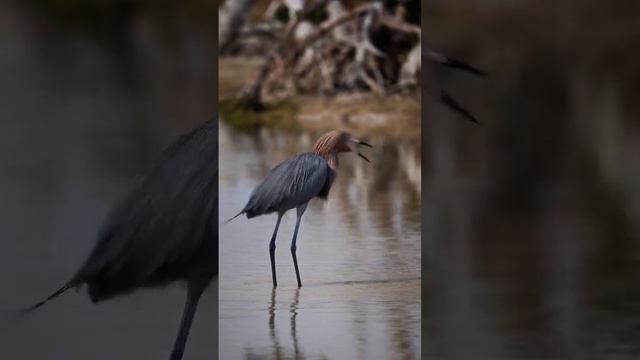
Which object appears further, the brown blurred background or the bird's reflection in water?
the brown blurred background

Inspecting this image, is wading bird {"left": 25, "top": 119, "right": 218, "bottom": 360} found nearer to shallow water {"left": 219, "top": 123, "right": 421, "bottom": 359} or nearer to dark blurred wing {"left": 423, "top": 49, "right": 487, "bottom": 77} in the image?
shallow water {"left": 219, "top": 123, "right": 421, "bottom": 359}

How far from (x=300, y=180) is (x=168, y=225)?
460 millimetres

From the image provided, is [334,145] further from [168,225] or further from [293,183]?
[168,225]

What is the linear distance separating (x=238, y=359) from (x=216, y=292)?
0.24 meters

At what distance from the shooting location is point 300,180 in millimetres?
3832

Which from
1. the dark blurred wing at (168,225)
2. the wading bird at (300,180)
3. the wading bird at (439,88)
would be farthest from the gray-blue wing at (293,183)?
the wading bird at (439,88)

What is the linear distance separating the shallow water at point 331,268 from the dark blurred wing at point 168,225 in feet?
0.24

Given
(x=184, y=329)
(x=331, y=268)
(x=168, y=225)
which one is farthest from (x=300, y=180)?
(x=184, y=329)

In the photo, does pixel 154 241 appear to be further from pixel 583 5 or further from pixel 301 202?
pixel 583 5

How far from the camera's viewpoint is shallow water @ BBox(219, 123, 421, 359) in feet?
12.4

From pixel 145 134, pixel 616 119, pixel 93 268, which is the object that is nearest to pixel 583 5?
pixel 616 119

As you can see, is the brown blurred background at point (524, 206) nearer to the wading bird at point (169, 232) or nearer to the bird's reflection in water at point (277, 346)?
the bird's reflection in water at point (277, 346)

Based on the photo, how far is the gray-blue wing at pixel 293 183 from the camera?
3.83 m

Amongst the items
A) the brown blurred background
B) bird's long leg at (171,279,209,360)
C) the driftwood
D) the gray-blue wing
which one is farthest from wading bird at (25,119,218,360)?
the brown blurred background
